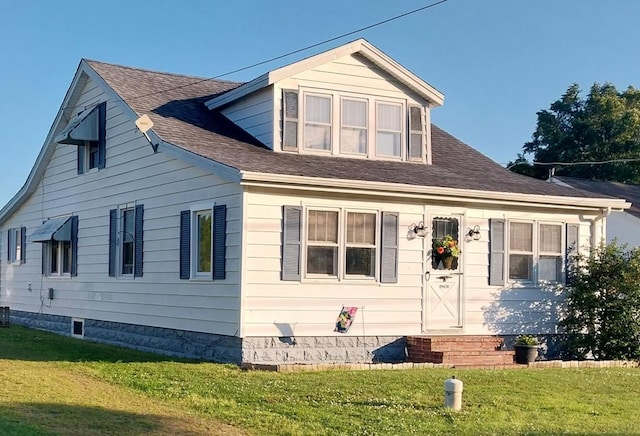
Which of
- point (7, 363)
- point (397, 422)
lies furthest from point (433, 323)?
point (7, 363)

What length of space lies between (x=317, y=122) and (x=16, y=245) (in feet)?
38.7

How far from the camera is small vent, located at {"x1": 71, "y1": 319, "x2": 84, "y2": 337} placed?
19.0 meters

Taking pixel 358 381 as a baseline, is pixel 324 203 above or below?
above

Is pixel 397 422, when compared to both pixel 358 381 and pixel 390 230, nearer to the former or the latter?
pixel 358 381

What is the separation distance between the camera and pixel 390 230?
1427cm

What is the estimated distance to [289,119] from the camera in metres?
15.2

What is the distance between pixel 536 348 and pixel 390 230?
3345 millimetres

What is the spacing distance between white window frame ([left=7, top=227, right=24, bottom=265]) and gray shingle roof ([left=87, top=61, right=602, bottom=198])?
6758 millimetres

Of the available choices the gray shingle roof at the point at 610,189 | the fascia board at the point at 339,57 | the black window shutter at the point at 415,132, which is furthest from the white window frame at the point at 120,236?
the gray shingle roof at the point at 610,189

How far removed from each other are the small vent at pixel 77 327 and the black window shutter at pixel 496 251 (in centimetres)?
952

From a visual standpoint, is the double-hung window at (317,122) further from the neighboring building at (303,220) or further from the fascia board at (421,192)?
the fascia board at (421,192)

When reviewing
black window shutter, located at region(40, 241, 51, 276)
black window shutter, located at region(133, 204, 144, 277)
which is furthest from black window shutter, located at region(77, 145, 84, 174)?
black window shutter, located at region(133, 204, 144, 277)

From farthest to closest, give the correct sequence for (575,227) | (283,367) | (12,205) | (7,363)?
(12,205) → (575,227) → (7,363) → (283,367)

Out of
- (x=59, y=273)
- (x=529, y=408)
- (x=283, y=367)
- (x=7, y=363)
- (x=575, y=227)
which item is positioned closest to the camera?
(x=529, y=408)
